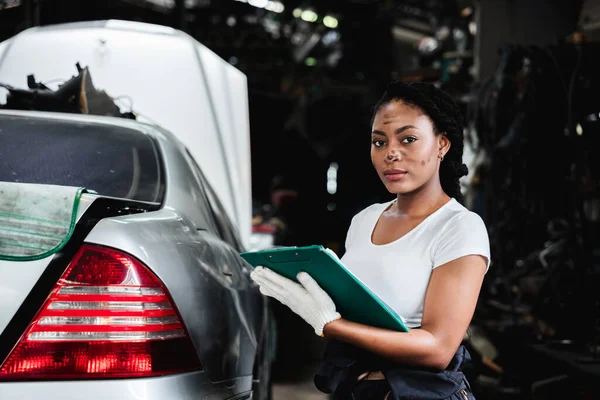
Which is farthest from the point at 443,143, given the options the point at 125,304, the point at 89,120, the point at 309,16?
the point at 309,16

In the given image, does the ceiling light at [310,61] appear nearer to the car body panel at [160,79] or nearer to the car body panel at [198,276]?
the car body panel at [160,79]

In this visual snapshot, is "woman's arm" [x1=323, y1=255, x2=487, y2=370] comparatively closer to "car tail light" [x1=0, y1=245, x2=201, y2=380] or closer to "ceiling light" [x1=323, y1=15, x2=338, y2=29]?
"car tail light" [x1=0, y1=245, x2=201, y2=380]

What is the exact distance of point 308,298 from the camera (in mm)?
1897

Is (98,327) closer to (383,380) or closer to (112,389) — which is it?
(112,389)

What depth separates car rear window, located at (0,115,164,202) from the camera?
9.02 feet

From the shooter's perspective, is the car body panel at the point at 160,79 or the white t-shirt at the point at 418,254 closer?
the white t-shirt at the point at 418,254

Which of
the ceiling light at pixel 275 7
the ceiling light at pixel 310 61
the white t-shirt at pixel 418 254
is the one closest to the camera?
the white t-shirt at pixel 418 254

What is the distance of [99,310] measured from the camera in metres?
1.94

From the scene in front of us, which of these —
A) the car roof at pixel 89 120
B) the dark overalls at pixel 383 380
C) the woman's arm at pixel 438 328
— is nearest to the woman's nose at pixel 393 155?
the woman's arm at pixel 438 328

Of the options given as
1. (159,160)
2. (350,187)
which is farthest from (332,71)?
(159,160)

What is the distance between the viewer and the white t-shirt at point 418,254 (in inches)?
73.5

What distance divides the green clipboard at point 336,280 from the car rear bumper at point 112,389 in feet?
1.45

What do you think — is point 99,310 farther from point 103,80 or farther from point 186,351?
point 103,80

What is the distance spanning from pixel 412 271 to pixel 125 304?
0.83 m
